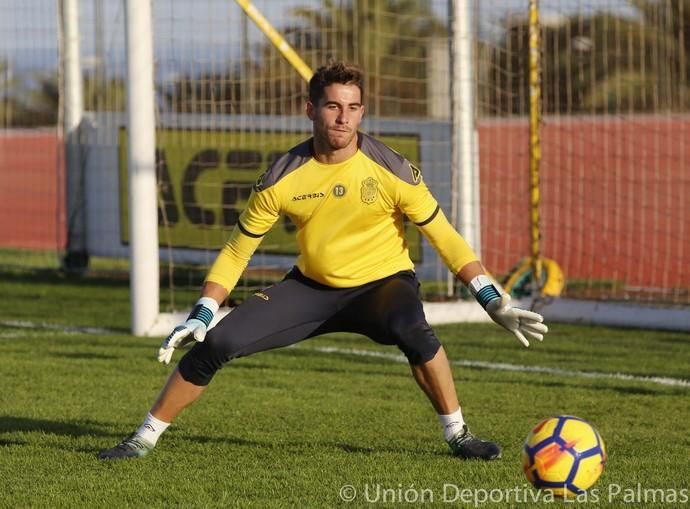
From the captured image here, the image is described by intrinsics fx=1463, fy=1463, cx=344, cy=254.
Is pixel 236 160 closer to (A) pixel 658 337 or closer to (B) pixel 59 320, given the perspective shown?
(B) pixel 59 320

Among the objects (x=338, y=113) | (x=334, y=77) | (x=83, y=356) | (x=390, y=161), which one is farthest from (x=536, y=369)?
(x=334, y=77)

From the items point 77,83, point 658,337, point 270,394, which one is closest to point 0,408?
point 270,394

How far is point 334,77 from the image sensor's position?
7051 mm

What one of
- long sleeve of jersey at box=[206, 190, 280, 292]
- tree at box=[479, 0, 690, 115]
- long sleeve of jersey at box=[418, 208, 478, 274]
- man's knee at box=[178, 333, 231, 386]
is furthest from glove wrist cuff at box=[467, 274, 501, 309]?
tree at box=[479, 0, 690, 115]

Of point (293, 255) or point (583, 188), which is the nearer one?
point (293, 255)

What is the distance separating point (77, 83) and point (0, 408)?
11036mm

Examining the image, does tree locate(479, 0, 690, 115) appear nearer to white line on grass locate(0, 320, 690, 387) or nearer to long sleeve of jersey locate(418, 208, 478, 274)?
white line on grass locate(0, 320, 690, 387)

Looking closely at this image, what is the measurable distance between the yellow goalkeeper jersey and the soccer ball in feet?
4.33

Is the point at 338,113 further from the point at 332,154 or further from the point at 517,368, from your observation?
the point at 517,368

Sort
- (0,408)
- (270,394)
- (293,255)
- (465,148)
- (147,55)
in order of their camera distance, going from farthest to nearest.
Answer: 1. (293,255)
2. (465,148)
3. (147,55)
4. (270,394)
5. (0,408)

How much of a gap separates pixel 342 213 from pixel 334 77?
27.2 inches

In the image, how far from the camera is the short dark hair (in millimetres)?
7051

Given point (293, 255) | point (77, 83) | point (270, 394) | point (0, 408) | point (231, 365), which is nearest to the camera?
point (0, 408)

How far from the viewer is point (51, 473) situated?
704 centimetres
